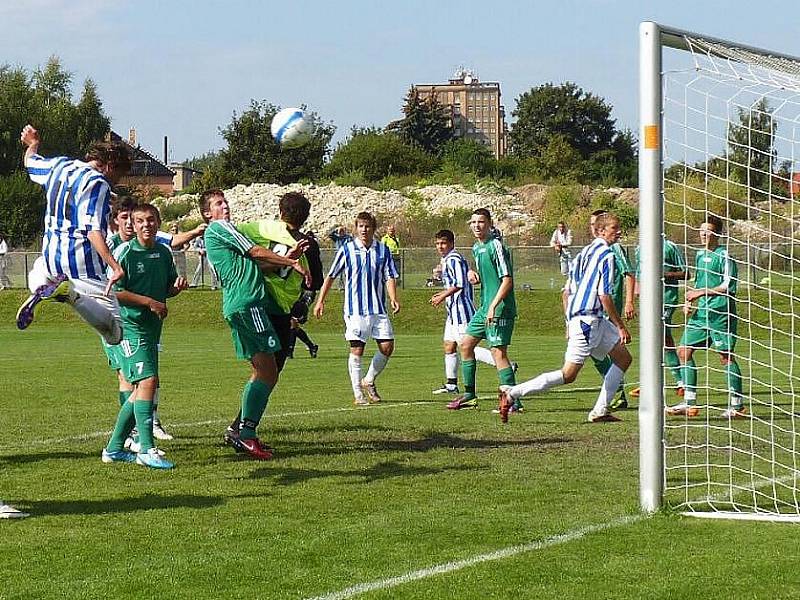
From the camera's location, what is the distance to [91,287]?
8586 millimetres

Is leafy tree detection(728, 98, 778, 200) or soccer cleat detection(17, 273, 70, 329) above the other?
leafy tree detection(728, 98, 778, 200)

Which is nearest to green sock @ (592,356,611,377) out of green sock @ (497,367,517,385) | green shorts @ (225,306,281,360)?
green sock @ (497,367,517,385)

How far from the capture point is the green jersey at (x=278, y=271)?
31.1 ft

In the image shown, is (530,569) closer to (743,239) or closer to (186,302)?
(743,239)

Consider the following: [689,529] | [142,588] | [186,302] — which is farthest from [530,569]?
[186,302]

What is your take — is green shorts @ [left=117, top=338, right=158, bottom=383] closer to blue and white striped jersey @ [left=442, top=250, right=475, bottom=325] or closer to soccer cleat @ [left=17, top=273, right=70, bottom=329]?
soccer cleat @ [left=17, top=273, right=70, bottom=329]

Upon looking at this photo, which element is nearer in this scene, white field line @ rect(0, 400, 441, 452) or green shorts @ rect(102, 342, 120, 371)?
green shorts @ rect(102, 342, 120, 371)

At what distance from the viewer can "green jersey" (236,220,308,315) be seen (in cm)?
947

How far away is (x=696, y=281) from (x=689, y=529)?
6.15 meters

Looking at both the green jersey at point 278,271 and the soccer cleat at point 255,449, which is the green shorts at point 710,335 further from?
the soccer cleat at point 255,449

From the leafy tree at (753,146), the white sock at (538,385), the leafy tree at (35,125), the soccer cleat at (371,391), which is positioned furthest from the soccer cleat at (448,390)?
the leafy tree at (35,125)

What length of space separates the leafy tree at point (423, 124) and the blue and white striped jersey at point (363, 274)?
9030 centimetres

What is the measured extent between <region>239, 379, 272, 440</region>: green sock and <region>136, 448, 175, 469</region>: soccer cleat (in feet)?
2.28

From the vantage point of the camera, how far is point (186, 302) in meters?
35.4
